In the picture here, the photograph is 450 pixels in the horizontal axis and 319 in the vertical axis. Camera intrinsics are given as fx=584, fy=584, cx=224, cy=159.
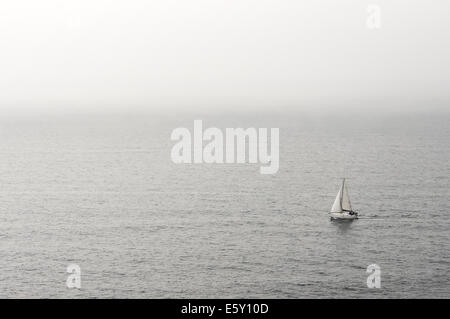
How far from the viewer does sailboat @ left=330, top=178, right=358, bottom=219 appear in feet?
406

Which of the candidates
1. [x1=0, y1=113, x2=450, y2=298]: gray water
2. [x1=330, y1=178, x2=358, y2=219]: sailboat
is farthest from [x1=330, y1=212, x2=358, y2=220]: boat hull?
[x1=0, y1=113, x2=450, y2=298]: gray water

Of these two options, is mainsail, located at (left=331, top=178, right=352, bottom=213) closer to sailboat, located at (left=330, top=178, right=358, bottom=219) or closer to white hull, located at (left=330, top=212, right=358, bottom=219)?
sailboat, located at (left=330, top=178, right=358, bottom=219)

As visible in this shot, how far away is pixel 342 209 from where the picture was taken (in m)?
127

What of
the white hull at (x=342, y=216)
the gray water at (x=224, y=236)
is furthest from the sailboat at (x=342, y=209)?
the gray water at (x=224, y=236)

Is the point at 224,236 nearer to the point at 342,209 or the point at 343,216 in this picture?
the point at 343,216

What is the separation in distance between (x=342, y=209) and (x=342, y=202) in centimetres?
177

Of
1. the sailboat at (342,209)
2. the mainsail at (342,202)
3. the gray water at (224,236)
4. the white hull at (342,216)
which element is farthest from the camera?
the mainsail at (342,202)

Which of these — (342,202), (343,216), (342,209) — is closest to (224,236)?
(343,216)

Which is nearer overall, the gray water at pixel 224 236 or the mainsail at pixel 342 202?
the gray water at pixel 224 236

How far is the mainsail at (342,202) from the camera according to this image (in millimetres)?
125500

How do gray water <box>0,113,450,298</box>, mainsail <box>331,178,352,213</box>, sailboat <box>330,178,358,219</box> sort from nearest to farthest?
1. gray water <box>0,113,450,298</box>
2. sailboat <box>330,178,358,219</box>
3. mainsail <box>331,178,352,213</box>

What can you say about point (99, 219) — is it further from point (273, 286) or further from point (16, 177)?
point (16, 177)

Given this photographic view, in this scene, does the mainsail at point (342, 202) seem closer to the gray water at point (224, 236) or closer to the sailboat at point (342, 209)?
the sailboat at point (342, 209)
